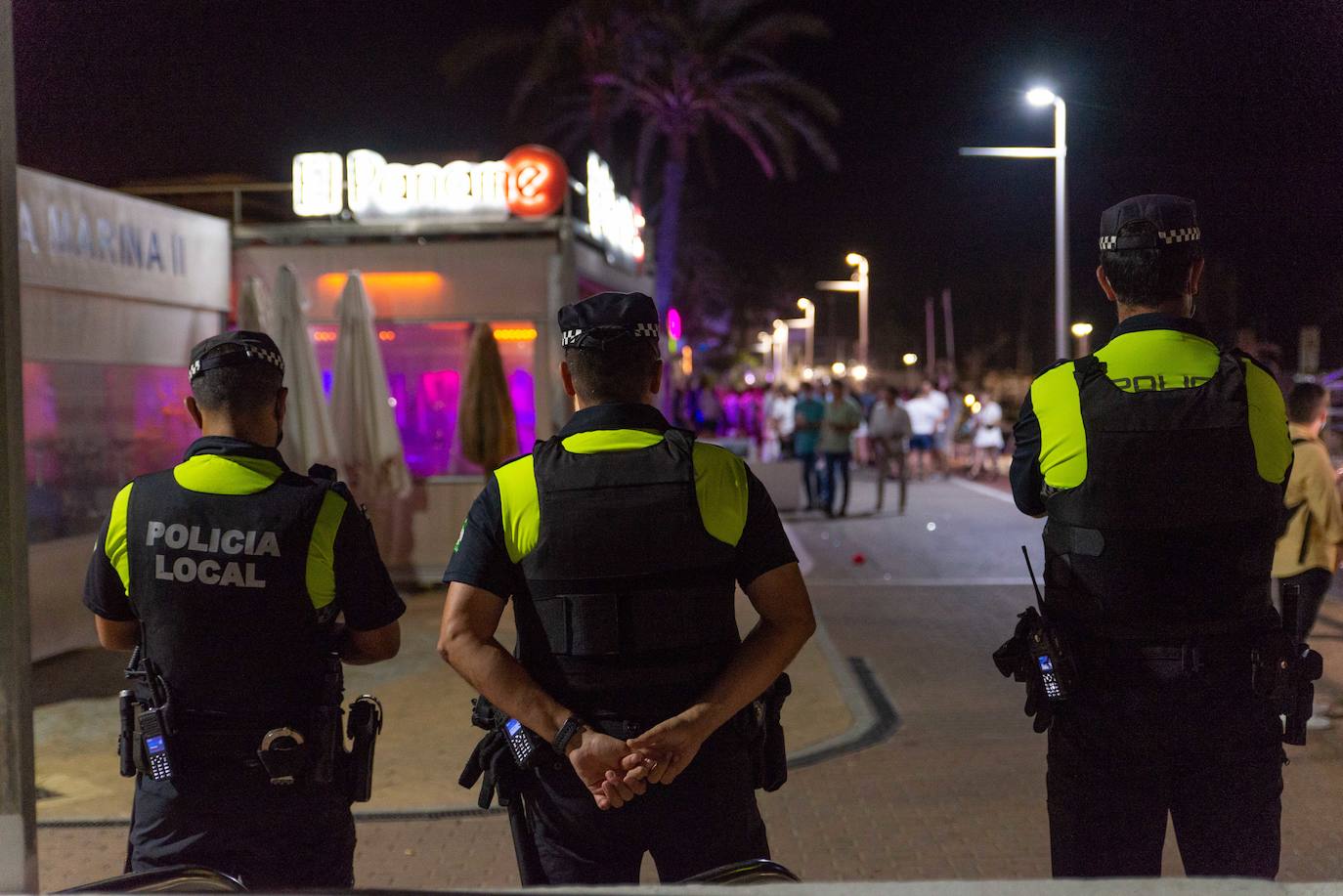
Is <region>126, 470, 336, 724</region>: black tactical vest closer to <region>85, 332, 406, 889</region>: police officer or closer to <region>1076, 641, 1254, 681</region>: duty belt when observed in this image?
<region>85, 332, 406, 889</region>: police officer

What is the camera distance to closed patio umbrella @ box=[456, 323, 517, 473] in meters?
11.8

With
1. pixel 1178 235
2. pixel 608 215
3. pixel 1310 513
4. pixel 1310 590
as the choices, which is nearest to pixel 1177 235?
pixel 1178 235

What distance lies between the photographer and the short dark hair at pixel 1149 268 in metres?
3.21

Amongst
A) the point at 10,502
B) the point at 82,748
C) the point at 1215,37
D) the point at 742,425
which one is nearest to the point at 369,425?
the point at 82,748

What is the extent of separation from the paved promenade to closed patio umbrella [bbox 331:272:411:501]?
218cm

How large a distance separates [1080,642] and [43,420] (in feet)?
28.5

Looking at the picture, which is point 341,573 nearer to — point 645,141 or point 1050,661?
point 1050,661

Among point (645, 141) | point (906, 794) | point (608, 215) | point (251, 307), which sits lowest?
point (906, 794)

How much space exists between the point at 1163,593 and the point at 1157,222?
860mm

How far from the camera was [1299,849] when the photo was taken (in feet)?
17.8

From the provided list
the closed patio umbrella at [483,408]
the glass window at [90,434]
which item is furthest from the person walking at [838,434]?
the glass window at [90,434]

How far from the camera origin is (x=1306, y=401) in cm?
699

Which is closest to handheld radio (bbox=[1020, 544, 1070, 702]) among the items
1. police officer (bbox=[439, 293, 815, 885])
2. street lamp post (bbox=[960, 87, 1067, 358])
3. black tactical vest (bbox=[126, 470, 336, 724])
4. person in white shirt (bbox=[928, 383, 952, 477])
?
police officer (bbox=[439, 293, 815, 885])

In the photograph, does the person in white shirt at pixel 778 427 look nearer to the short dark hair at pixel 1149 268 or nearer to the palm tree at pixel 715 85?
the palm tree at pixel 715 85
